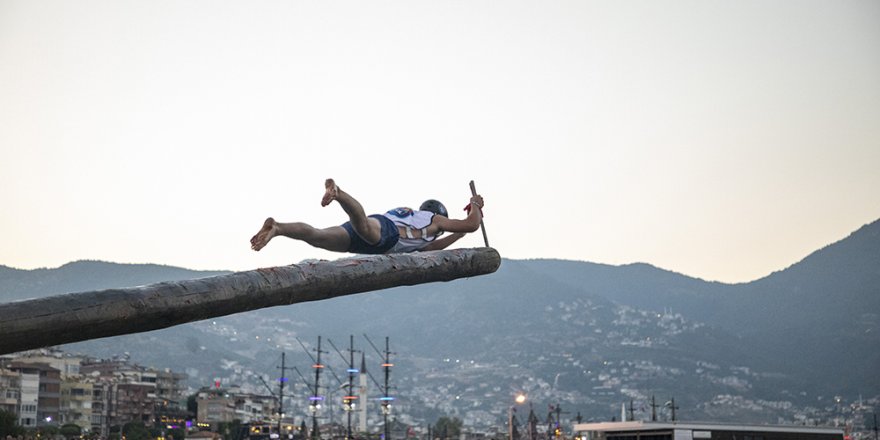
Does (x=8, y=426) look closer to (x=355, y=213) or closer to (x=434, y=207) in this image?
(x=434, y=207)

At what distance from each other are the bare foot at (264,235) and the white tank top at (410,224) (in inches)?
65.8

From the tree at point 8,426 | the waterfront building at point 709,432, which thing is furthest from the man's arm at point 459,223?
the tree at point 8,426

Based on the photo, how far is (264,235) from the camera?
785 centimetres

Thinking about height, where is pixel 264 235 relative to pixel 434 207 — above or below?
below

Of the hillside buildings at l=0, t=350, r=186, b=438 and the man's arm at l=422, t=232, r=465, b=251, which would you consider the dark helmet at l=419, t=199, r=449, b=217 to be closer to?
the man's arm at l=422, t=232, r=465, b=251

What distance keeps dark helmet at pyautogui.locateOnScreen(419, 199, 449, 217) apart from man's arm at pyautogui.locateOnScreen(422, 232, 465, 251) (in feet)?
0.85

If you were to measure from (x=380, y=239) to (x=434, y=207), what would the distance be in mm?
1114

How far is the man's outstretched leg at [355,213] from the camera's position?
26.8 ft

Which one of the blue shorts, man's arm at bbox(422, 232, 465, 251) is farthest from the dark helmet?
the blue shorts

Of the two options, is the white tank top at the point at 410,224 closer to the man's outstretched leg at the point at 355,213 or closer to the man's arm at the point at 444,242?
the man's arm at the point at 444,242

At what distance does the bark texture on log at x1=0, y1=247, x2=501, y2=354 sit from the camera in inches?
234

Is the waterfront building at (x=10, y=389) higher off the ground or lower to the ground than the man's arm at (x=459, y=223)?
lower

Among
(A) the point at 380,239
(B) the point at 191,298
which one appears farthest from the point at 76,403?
(B) the point at 191,298

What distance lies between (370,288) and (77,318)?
2557mm
